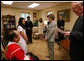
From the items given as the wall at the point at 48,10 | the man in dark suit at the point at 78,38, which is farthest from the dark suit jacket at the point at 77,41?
the wall at the point at 48,10

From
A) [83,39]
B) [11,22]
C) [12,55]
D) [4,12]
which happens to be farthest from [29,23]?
[83,39]

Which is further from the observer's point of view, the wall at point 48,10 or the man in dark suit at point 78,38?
the wall at point 48,10

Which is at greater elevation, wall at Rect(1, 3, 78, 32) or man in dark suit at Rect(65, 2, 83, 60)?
wall at Rect(1, 3, 78, 32)

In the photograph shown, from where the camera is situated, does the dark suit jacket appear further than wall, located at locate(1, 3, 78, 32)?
No

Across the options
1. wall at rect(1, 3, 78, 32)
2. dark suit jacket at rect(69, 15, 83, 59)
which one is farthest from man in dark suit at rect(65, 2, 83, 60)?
wall at rect(1, 3, 78, 32)

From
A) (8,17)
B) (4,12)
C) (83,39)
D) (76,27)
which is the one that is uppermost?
(4,12)

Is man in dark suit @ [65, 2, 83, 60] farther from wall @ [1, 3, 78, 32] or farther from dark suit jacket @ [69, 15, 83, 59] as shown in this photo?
wall @ [1, 3, 78, 32]

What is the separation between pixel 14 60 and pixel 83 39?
100 cm

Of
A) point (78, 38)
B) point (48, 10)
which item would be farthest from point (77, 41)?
point (48, 10)

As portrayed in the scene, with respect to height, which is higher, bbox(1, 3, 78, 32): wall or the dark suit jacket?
bbox(1, 3, 78, 32): wall

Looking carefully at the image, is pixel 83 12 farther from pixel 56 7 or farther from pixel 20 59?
pixel 56 7

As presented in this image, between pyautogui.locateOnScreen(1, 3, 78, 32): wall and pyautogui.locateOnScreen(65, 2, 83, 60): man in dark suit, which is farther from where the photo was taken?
pyautogui.locateOnScreen(1, 3, 78, 32): wall

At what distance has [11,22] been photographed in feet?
19.8

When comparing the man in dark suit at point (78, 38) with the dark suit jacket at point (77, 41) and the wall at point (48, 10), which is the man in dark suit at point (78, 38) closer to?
the dark suit jacket at point (77, 41)
